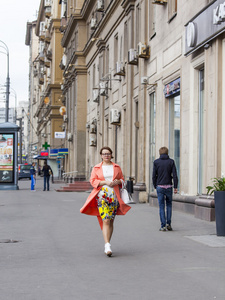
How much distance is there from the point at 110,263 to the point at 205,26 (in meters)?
9.03

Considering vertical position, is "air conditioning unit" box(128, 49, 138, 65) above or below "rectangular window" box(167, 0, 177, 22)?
below

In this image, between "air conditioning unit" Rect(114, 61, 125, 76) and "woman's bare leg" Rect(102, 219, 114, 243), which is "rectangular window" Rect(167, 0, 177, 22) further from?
"woman's bare leg" Rect(102, 219, 114, 243)

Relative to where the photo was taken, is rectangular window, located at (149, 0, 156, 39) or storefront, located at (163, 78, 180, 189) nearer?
storefront, located at (163, 78, 180, 189)

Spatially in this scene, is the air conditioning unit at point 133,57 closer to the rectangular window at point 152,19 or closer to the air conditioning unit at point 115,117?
the rectangular window at point 152,19

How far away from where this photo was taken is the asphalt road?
6602 mm

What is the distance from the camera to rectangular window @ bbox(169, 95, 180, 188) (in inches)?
788

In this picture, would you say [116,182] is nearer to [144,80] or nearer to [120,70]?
[144,80]

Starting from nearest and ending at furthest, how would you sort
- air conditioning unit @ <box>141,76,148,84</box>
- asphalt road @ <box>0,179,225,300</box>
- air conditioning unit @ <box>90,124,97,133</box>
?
asphalt road @ <box>0,179,225,300</box>, air conditioning unit @ <box>141,76,148,84</box>, air conditioning unit @ <box>90,124,97,133</box>

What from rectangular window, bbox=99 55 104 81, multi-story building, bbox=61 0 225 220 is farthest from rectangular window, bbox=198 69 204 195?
rectangular window, bbox=99 55 104 81

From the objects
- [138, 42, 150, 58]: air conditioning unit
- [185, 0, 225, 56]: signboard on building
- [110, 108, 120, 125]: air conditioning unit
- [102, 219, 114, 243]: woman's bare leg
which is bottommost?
[102, 219, 114, 243]: woman's bare leg

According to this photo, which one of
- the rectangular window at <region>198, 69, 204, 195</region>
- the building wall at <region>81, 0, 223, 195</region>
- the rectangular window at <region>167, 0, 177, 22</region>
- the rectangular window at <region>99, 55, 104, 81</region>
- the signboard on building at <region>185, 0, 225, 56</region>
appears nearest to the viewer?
the signboard on building at <region>185, 0, 225, 56</region>

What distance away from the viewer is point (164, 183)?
42.7 ft

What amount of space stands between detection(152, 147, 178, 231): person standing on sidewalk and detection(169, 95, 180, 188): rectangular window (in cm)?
670

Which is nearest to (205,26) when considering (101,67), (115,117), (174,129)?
(174,129)
